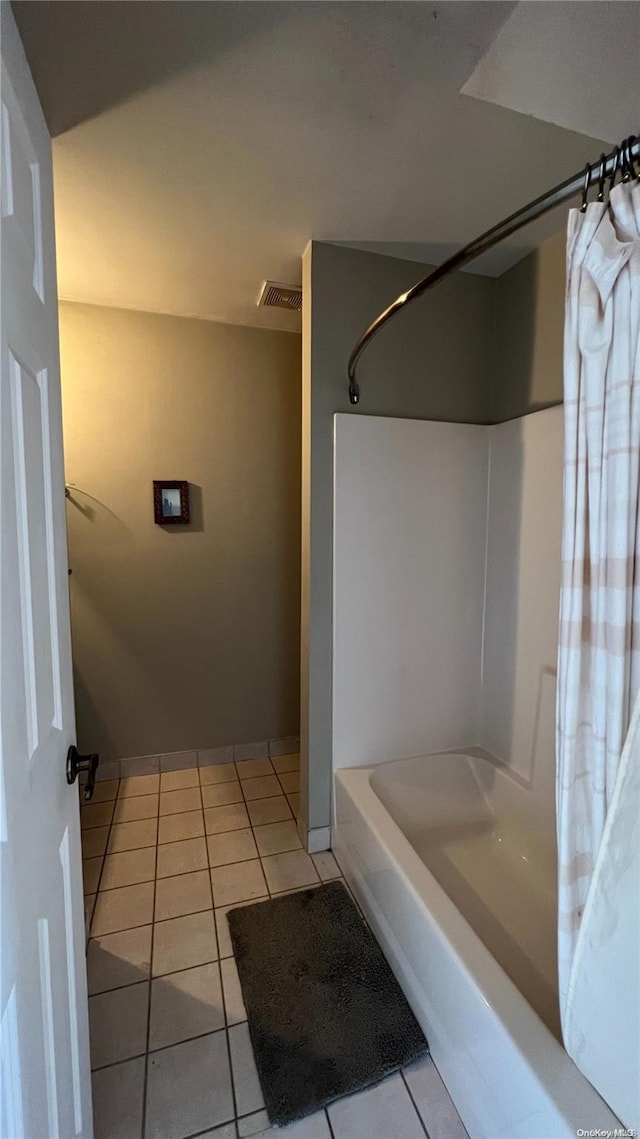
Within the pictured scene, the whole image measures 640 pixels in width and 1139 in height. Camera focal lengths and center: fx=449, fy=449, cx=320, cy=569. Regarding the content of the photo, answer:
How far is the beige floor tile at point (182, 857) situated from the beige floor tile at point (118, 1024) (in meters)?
0.46

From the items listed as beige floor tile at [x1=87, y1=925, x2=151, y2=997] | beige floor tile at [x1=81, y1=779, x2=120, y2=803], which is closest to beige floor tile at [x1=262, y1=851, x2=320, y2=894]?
beige floor tile at [x1=87, y1=925, x2=151, y2=997]

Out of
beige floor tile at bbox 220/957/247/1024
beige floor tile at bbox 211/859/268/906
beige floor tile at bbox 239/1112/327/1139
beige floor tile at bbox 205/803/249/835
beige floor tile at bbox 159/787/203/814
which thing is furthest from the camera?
beige floor tile at bbox 159/787/203/814

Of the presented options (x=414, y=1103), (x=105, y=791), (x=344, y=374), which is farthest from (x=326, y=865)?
(x=344, y=374)

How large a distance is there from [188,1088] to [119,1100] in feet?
0.54

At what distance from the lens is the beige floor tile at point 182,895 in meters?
1.65

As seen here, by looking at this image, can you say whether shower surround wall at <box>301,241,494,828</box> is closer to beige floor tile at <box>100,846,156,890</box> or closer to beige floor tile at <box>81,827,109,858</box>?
beige floor tile at <box>100,846,156,890</box>

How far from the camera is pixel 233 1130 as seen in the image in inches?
41.6

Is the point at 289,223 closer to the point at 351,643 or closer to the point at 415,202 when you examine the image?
the point at 415,202

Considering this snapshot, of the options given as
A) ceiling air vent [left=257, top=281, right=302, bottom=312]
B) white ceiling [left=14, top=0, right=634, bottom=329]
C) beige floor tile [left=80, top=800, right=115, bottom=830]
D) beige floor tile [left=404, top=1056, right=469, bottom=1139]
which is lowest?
beige floor tile [left=404, top=1056, right=469, bottom=1139]

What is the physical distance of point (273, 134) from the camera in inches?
47.7

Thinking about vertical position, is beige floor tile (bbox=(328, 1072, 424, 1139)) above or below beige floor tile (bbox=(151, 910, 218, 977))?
below

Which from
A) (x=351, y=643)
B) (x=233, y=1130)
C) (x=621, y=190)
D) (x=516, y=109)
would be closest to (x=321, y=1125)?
(x=233, y=1130)

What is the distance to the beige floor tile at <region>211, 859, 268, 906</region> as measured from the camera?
67.2 inches

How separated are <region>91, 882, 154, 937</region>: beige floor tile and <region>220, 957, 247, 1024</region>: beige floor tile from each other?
35 cm
